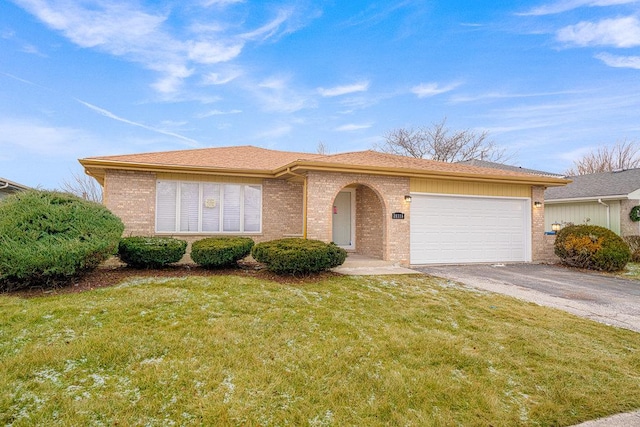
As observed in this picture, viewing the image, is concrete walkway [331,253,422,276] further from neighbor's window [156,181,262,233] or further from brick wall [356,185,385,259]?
neighbor's window [156,181,262,233]

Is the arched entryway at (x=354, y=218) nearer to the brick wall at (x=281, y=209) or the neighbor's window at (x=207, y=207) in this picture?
the brick wall at (x=281, y=209)

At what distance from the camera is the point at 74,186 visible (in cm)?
2498

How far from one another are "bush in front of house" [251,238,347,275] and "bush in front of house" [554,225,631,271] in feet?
26.8

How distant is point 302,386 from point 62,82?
18212 mm

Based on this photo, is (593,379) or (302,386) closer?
(302,386)

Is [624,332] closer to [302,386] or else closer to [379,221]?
[302,386]

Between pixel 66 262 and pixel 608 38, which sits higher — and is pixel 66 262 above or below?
below

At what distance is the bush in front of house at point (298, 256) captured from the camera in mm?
7559

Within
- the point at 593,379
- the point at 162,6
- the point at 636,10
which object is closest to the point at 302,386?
the point at 593,379

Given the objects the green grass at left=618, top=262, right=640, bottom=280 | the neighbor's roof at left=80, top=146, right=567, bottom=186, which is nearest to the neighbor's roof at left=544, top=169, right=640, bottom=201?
the green grass at left=618, top=262, right=640, bottom=280

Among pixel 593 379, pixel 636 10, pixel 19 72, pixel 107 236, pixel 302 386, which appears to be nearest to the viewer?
pixel 302 386

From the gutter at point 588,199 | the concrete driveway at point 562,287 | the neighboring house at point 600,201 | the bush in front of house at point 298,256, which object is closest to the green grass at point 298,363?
the concrete driveway at point 562,287

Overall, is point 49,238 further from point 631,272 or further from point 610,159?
point 610,159

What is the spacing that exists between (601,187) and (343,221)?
1222 cm
